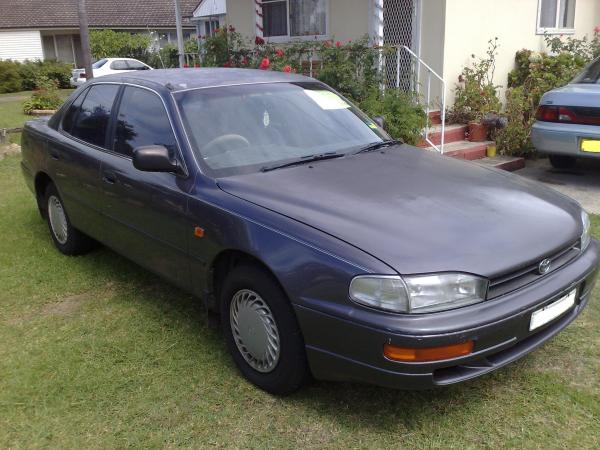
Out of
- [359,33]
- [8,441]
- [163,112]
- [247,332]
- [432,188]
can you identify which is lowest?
[8,441]

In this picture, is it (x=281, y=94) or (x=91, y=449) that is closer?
(x=91, y=449)

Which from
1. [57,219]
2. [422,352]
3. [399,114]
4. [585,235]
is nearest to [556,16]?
[399,114]

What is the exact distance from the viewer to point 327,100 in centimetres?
410

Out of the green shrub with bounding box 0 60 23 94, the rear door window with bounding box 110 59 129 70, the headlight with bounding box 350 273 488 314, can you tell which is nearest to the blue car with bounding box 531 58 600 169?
the headlight with bounding box 350 273 488 314

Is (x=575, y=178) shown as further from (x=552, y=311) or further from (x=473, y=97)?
(x=552, y=311)

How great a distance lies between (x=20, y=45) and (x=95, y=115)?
3224cm

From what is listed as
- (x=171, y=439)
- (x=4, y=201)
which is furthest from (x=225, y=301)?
(x=4, y=201)

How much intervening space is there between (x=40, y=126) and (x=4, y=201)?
2.31m

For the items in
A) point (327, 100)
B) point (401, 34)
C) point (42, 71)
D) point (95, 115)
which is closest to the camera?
point (327, 100)

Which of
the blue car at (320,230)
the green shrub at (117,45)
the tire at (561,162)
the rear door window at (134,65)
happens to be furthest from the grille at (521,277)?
the green shrub at (117,45)

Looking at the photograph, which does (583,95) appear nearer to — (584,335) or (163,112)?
(584,335)

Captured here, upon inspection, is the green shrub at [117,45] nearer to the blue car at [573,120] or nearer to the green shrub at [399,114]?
the green shrub at [399,114]

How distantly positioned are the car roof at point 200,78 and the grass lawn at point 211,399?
5.12 feet

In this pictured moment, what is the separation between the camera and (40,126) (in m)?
5.16
